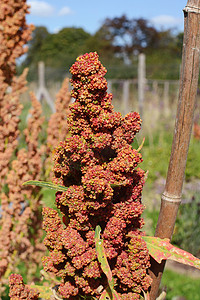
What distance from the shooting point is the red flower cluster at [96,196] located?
31.5 inches

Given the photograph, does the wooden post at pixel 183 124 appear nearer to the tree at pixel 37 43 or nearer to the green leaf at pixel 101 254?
the green leaf at pixel 101 254

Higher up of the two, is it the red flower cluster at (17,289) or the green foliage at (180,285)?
the red flower cluster at (17,289)

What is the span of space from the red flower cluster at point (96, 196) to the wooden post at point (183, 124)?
7 centimetres

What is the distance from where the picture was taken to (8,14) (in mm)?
1705

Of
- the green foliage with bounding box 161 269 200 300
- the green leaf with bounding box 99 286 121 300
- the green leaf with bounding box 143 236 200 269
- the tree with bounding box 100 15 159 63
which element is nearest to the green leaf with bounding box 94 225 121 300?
the green leaf with bounding box 99 286 121 300

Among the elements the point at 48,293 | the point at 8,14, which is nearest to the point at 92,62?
the point at 48,293

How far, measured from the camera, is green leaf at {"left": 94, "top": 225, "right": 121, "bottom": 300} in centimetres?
74

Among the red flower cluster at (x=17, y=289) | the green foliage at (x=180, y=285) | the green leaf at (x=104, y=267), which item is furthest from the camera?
the green foliage at (x=180, y=285)

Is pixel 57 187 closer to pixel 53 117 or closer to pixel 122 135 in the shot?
pixel 122 135

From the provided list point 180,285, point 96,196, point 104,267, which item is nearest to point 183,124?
point 96,196

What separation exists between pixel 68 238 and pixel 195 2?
25.9 inches

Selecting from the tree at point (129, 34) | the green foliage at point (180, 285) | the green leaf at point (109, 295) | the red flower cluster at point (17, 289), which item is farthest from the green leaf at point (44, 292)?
the tree at point (129, 34)

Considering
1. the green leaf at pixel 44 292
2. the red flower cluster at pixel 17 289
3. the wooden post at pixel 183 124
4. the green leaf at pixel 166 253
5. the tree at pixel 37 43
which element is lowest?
the green leaf at pixel 44 292

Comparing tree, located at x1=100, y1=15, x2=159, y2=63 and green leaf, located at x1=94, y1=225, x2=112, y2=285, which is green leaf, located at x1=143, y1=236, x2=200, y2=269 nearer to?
green leaf, located at x1=94, y1=225, x2=112, y2=285
